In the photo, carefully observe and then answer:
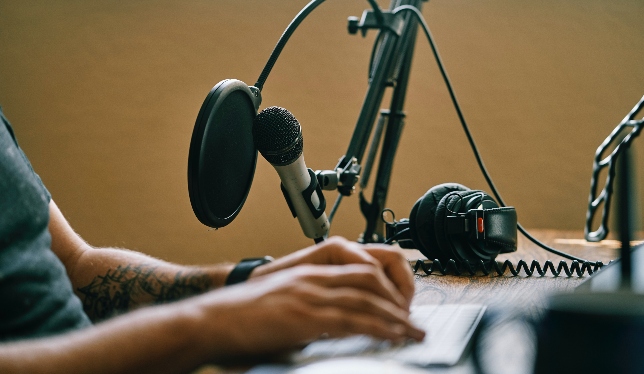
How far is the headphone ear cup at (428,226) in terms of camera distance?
3.24 feet

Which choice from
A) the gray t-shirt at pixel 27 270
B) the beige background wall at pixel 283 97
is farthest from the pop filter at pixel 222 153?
the beige background wall at pixel 283 97

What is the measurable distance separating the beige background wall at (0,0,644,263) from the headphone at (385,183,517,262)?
1573mm

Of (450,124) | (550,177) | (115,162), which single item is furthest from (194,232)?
(550,177)

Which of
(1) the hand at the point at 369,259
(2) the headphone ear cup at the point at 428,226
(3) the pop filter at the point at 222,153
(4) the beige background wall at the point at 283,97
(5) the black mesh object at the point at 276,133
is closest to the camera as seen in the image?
(1) the hand at the point at 369,259

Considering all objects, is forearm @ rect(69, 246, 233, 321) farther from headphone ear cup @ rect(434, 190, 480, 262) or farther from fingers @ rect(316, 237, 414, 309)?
headphone ear cup @ rect(434, 190, 480, 262)

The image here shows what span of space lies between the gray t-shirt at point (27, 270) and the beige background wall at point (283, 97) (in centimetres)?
207

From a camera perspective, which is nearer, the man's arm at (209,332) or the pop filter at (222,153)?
the man's arm at (209,332)

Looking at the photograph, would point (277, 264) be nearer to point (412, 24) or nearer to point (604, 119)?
point (412, 24)

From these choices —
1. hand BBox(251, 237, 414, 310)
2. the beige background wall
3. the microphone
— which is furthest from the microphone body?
the beige background wall

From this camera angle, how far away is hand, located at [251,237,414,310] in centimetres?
54

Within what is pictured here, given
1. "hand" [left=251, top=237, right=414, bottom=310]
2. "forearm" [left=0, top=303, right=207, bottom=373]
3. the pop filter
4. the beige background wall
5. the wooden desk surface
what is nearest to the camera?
"forearm" [left=0, top=303, right=207, bottom=373]

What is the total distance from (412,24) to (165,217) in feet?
5.78

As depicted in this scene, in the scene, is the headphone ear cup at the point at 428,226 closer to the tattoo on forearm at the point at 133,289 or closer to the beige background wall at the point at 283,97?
the tattoo on forearm at the point at 133,289

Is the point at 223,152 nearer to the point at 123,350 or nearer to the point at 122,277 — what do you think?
the point at 122,277
